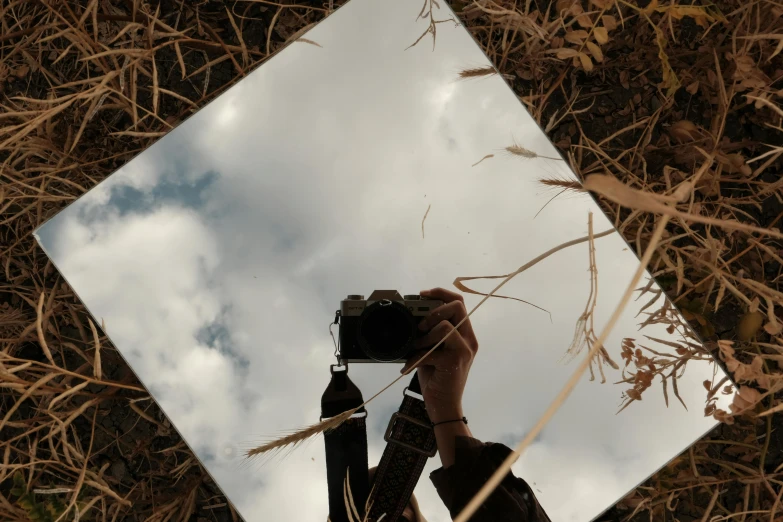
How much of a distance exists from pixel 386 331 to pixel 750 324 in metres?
0.53

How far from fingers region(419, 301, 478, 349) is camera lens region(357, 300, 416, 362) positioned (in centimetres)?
2

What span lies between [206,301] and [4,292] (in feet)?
1.36

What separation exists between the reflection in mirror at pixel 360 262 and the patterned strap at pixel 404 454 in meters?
0.01

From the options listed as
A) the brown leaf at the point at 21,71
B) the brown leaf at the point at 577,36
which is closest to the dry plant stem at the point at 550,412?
the brown leaf at the point at 577,36

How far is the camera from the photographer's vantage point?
0.71m

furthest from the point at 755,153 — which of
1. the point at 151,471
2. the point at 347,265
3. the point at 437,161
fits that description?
the point at 151,471

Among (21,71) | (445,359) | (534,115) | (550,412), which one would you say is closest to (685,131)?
(534,115)

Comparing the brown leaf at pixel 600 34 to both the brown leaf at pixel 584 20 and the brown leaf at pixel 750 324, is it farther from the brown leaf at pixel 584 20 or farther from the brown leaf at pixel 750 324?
the brown leaf at pixel 750 324

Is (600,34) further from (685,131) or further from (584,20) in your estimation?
(685,131)

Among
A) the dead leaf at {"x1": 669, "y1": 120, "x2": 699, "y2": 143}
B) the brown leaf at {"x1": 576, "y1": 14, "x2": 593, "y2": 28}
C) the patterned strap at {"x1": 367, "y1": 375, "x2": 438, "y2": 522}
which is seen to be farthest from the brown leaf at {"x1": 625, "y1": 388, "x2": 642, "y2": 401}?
the brown leaf at {"x1": 576, "y1": 14, "x2": 593, "y2": 28}

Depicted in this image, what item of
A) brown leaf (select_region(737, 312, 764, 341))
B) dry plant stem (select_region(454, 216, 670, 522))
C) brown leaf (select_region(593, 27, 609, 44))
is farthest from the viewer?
brown leaf (select_region(737, 312, 764, 341))

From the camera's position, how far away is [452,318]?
73 cm

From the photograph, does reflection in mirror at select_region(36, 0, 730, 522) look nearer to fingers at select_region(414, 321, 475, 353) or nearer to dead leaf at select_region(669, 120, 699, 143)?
fingers at select_region(414, 321, 475, 353)

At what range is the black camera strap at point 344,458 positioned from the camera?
731 millimetres
